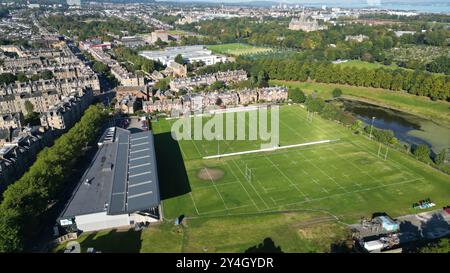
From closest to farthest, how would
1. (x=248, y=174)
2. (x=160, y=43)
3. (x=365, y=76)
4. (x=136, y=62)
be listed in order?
1. (x=248, y=174)
2. (x=365, y=76)
3. (x=136, y=62)
4. (x=160, y=43)

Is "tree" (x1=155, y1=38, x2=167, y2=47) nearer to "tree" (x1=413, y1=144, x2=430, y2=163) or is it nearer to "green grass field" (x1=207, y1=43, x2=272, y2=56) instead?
"green grass field" (x1=207, y1=43, x2=272, y2=56)

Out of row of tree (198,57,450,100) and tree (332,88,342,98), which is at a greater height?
row of tree (198,57,450,100)

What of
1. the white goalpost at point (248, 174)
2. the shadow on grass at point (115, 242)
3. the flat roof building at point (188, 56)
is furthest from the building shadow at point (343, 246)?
the flat roof building at point (188, 56)

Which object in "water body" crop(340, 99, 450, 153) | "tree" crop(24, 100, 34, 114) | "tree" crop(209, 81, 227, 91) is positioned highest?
"tree" crop(209, 81, 227, 91)

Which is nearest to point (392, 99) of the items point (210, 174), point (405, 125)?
point (405, 125)

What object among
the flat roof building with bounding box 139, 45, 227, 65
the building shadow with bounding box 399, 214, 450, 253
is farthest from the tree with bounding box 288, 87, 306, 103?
the flat roof building with bounding box 139, 45, 227, 65

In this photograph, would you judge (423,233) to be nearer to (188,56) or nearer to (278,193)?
(278,193)

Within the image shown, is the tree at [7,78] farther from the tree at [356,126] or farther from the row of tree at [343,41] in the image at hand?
the tree at [356,126]
